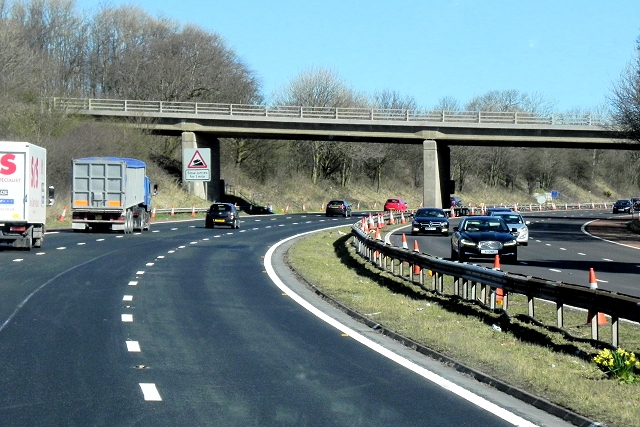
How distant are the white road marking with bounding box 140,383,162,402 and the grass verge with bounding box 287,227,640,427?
3549mm

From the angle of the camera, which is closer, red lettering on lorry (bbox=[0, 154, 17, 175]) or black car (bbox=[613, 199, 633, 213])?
red lettering on lorry (bbox=[0, 154, 17, 175])

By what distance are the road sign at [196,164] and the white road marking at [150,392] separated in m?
61.5

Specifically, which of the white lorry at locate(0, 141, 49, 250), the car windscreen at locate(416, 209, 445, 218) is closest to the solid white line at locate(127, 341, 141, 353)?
the white lorry at locate(0, 141, 49, 250)

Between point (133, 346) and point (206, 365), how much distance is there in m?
1.65

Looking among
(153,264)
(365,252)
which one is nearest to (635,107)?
(365,252)

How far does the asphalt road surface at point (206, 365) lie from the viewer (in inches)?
345

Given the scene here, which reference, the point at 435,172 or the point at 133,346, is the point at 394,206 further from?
the point at 133,346

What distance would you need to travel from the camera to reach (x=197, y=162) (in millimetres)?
72062

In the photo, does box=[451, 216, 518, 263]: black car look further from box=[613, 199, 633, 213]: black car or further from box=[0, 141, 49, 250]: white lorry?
box=[613, 199, 633, 213]: black car

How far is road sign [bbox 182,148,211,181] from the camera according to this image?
71375mm

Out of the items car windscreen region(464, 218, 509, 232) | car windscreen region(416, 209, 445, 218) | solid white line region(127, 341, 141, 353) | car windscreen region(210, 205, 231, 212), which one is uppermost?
car windscreen region(210, 205, 231, 212)

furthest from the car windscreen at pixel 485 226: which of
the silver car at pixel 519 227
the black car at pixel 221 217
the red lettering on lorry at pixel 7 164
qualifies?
the black car at pixel 221 217

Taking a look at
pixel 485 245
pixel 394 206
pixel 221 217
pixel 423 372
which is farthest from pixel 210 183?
pixel 423 372

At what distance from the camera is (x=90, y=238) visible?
38875 mm
